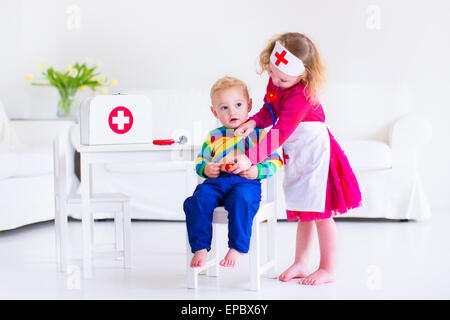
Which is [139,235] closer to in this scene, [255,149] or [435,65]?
[255,149]

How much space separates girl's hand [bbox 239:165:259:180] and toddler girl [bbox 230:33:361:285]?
29 mm

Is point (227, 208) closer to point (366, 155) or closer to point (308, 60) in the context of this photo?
point (308, 60)

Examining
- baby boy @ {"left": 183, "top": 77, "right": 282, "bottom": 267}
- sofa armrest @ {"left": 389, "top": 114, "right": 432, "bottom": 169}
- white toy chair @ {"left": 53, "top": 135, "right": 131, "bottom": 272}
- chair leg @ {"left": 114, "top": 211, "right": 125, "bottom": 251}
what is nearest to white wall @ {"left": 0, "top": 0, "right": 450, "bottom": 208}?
sofa armrest @ {"left": 389, "top": 114, "right": 432, "bottom": 169}

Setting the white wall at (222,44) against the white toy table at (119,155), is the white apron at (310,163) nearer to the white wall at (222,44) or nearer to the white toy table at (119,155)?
the white toy table at (119,155)

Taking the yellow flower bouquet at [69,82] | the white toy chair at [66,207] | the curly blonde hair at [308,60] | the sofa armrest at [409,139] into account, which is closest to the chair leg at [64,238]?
the white toy chair at [66,207]

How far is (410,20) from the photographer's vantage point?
3742 mm

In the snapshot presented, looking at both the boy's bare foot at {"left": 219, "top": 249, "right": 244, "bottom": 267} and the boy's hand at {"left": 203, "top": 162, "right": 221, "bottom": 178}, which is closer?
the boy's bare foot at {"left": 219, "top": 249, "right": 244, "bottom": 267}

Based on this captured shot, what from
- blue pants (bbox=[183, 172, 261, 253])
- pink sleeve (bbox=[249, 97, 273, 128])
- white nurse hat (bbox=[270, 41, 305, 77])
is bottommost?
blue pants (bbox=[183, 172, 261, 253])

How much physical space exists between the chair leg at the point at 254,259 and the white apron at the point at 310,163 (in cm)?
22

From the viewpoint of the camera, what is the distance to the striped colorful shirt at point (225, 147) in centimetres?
192

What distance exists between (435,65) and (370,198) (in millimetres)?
1092

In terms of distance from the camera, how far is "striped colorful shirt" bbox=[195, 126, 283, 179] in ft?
6.31

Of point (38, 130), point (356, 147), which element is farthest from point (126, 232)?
point (38, 130)

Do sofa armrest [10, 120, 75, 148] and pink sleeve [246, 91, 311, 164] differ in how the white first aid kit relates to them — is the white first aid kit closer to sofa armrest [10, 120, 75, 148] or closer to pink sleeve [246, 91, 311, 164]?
pink sleeve [246, 91, 311, 164]
